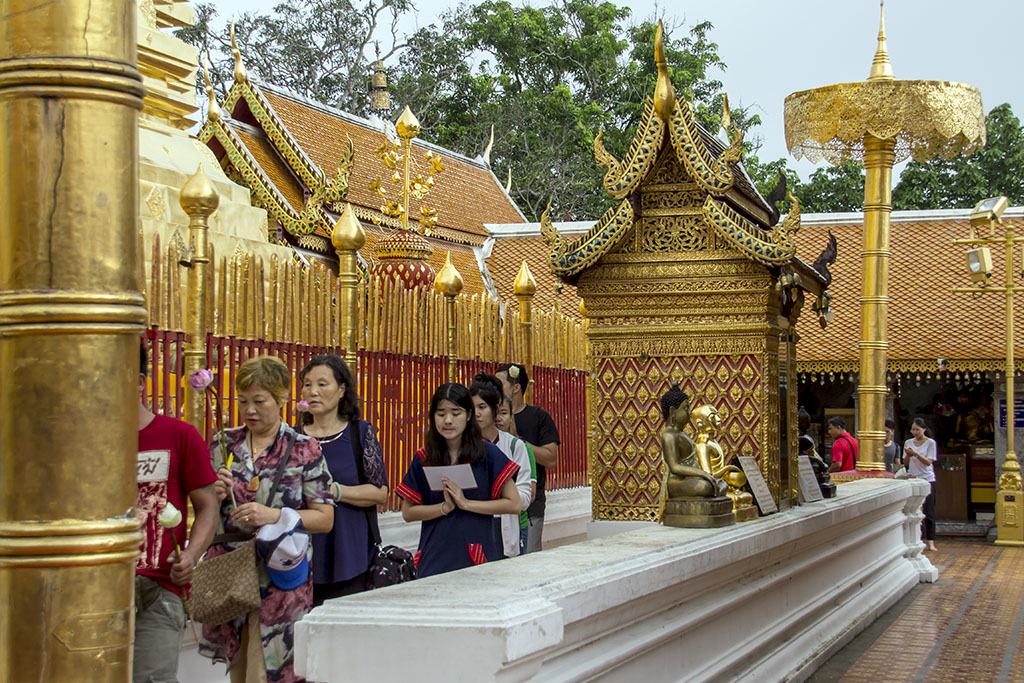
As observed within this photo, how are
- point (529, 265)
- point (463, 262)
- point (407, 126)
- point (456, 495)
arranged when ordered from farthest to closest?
point (529, 265), point (463, 262), point (407, 126), point (456, 495)

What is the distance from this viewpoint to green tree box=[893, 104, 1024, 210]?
111 feet

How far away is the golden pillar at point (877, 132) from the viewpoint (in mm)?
11789

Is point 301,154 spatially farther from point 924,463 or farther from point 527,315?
point 924,463

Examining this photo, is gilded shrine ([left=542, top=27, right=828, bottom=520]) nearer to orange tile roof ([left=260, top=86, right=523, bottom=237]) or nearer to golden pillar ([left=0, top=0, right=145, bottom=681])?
golden pillar ([left=0, top=0, right=145, bottom=681])

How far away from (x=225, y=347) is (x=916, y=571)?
303 inches

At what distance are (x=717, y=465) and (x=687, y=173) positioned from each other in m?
1.93

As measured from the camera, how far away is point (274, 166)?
1847cm

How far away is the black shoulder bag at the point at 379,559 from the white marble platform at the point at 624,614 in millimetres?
569

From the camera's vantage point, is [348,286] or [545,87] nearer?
[348,286]

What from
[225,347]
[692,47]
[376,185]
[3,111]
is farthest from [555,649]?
[692,47]

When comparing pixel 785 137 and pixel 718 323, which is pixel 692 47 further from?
pixel 718 323

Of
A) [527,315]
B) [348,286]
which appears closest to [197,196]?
[348,286]

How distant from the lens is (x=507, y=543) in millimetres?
5730

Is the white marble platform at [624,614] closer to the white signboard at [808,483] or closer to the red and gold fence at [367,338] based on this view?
the white signboard at [808,483]
